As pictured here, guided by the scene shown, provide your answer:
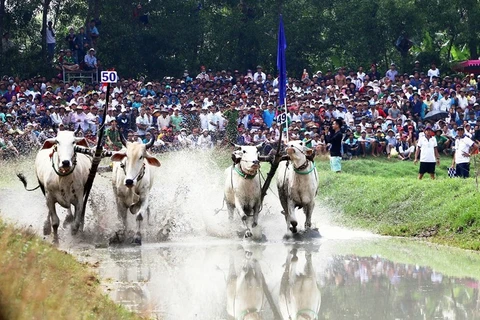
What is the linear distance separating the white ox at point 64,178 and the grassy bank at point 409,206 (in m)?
5.20

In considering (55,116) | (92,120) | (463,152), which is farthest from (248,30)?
(463,152)

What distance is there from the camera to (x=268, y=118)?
32.2 metres

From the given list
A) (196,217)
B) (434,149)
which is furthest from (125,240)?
(434,149)

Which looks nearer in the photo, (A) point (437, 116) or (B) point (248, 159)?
(B) point (248, 159)

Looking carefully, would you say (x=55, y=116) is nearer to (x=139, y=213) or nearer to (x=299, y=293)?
(x=139, y=213)

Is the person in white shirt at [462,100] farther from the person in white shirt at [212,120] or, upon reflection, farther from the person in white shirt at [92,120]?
the person in white shirt at [92,120]

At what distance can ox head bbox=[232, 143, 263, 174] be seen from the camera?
1783cm

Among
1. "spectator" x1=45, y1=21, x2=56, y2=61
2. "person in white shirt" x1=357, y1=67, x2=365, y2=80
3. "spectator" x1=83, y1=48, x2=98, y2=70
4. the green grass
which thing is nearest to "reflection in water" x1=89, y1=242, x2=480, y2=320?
the green grass

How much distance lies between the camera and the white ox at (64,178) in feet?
57.3

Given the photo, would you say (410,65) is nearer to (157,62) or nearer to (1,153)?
(157,62)

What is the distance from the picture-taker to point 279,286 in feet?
43.4

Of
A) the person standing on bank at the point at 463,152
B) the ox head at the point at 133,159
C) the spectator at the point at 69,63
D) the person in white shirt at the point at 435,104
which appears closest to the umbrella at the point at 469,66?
the person in white shirt at the point at 435,104

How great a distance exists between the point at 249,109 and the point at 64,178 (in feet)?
48.7

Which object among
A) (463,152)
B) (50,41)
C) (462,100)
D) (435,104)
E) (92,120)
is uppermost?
(50,41)
